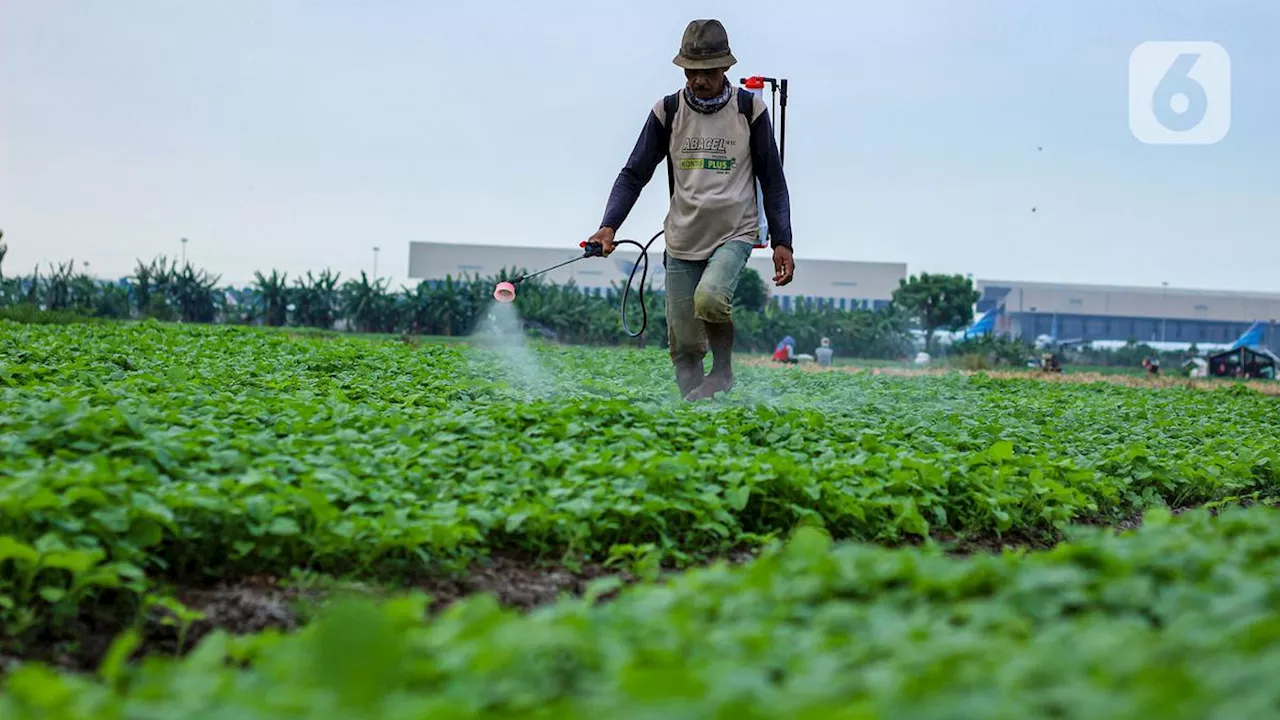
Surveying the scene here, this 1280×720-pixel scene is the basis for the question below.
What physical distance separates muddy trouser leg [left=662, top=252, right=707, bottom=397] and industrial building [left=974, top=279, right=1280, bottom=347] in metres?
64.0

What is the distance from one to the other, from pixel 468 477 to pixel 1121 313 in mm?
70362

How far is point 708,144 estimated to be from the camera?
6688 mm

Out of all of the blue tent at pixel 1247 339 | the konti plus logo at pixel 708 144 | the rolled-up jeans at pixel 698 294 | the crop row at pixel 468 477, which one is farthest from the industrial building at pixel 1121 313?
the konti plus logo at pixel 708 144

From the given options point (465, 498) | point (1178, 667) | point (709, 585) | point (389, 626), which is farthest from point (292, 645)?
point (465, 498)

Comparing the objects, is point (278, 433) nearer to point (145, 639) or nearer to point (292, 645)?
point (145, 639)

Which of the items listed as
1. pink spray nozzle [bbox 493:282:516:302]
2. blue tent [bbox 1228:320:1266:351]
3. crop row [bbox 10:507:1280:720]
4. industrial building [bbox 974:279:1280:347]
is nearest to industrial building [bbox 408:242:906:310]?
industrial building [bbox 974:279:1280:347]

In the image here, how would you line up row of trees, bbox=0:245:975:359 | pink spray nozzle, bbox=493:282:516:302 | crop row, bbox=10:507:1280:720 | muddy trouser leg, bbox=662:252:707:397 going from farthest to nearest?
1. row of trees, bbox=0:245:975:359
2. pink spray nozzle, bbox=493:282:516:302
3. muddy trouser leg, bbox=662:252:707:397
4. crop row, bbox=10:507:1280:720

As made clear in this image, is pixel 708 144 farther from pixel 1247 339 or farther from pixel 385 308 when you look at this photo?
pixel 1247 339

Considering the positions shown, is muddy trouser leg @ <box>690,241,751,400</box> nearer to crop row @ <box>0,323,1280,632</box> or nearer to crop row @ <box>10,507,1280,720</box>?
crop row @ <box>0,323,1280,632</box>

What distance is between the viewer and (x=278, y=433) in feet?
14.8

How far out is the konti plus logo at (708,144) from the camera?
6676 mm

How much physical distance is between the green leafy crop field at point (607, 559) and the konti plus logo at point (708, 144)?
1424 millimetres

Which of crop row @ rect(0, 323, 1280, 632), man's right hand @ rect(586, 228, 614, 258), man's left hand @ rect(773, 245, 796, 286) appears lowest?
crop row @ rect(0, 323, 1280, 632)

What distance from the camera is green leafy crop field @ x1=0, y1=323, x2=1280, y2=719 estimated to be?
177 centimetres
